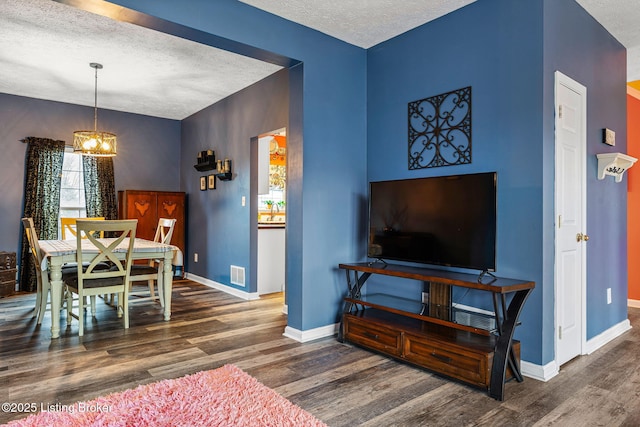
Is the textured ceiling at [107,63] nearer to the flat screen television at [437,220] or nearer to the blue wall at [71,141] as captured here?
the blue wall at [71,141]

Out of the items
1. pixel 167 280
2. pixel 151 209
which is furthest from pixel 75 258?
pixel 151 209

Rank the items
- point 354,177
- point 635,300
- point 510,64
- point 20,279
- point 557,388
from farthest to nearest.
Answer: point 20,279
point 635,300
point 354,177
point 510,64
point 557,388

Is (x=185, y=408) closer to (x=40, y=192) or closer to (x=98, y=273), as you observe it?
(x=98, y=273)

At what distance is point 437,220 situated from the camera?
288cm

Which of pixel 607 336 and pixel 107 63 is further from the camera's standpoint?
pixel 107 63

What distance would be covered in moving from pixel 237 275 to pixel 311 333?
2.01 metres

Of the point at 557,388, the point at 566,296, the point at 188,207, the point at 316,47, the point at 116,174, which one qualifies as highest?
the point at 316,47

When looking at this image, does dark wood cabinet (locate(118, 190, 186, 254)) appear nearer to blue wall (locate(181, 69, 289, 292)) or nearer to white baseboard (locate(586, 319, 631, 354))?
blue wall (locate(181, 69, 289, 292))

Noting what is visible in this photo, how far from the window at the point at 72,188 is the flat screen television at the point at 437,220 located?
4693 mm

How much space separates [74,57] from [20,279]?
3110 millimetres

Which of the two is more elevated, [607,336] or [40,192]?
[40,192]

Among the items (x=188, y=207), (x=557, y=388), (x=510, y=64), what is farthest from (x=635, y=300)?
(x=188, y=207)

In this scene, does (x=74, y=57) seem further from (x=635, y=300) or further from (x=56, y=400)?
(x=635, y=300)

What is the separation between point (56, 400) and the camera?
2.22 meters
